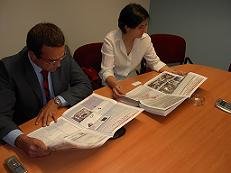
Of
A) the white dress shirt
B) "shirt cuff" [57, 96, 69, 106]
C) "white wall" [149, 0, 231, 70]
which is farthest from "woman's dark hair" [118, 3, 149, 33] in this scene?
"white wall" [149, 0, 231, 70]

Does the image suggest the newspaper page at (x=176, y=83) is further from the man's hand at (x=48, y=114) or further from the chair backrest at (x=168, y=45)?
the chair backrest at (x=168, y=45)

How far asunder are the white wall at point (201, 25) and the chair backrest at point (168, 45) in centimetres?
51

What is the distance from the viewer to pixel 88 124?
4.27 ft

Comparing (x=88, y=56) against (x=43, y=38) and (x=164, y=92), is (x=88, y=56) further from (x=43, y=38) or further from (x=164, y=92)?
(x=43, y=38)

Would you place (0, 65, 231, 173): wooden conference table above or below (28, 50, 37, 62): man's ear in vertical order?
below

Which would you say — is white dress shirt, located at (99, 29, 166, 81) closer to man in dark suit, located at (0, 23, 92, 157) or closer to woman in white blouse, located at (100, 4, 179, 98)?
woman in white blouse, located at (100, 4, 179, 98)

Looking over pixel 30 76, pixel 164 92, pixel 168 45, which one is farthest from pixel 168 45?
pixel 30 76

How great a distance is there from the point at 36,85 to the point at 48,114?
7.9 inches

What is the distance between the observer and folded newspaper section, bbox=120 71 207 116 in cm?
150

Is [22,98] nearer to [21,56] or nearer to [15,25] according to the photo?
[21,56]

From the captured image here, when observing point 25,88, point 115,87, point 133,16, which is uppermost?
point 133,16

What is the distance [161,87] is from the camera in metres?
1.77

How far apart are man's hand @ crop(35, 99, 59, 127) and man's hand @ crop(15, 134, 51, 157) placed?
0.17 metres

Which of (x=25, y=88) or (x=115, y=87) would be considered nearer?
(x=25, y=88)
